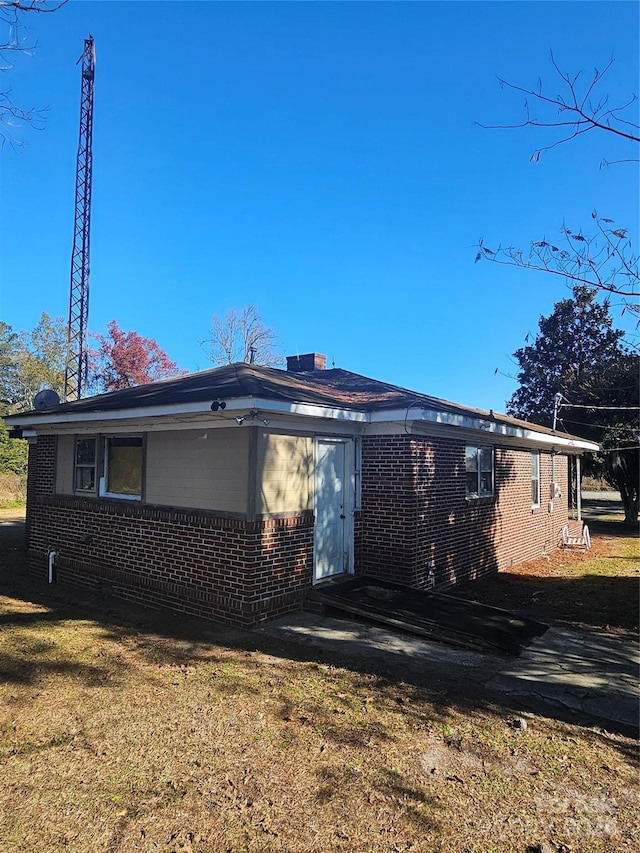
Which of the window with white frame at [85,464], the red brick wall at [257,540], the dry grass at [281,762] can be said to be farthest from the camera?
the window with white frame at [85,464]

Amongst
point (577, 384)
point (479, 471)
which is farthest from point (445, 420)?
point (577, 384)

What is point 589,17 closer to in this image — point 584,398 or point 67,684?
point 67,684

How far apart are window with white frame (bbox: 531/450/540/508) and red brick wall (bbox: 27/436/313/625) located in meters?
8.42

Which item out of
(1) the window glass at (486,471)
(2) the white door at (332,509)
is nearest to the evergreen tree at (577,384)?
(1) the window glass at (486,471)

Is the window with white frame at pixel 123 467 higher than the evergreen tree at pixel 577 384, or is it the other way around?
the evergreen tree at pixel 577 384

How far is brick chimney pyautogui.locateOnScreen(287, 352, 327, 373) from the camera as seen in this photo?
13.7 metres

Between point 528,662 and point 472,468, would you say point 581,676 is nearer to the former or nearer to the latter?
point 528,662

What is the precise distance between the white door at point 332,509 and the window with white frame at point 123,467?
9.65 feet

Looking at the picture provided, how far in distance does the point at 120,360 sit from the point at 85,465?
31.6 metres

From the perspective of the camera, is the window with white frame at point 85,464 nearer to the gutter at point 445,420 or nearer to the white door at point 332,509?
the white door at point 332,509

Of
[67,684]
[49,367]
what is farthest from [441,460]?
[49,367]

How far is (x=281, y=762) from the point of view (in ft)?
11.4

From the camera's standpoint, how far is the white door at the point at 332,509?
761 centimetres

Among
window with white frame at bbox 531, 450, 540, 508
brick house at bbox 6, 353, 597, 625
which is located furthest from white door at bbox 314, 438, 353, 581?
window with white frame at bbox 531, 450, 540, 508
